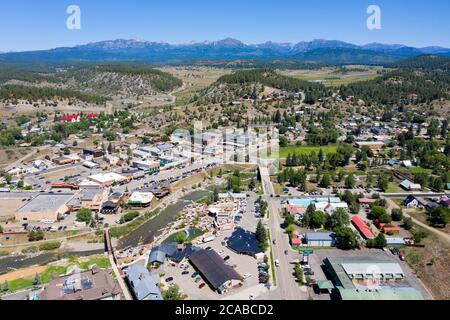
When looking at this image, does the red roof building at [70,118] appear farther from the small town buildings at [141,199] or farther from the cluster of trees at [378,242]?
the cluster of trees at [378,242]

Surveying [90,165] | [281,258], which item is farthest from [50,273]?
[90,165]

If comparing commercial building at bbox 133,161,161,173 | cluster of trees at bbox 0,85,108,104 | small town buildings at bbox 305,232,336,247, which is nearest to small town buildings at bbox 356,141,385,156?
small town buildings at bbox 305,232,336,247

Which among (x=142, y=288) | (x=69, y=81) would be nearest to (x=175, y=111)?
(x=142, y=288)

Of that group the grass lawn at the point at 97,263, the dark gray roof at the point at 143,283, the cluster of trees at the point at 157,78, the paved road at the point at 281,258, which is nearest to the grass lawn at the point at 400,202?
the paved road at the point at 281,258

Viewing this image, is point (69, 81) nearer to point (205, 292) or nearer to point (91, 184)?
point (91, 184)

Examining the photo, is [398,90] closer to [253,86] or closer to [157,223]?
[253,86]
